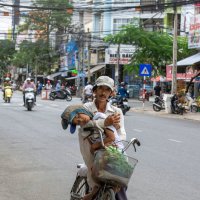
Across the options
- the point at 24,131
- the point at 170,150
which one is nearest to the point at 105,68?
the point at 24,131

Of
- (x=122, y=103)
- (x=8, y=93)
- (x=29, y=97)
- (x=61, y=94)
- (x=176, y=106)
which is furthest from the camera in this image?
(x=61, y=94)

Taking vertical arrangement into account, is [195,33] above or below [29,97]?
above

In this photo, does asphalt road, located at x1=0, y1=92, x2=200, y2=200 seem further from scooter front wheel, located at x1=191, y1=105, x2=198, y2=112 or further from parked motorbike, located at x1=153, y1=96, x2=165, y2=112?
parked motorbike, located at x1=153, y1=96, x2=165, y2=112

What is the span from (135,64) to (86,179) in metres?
37.9

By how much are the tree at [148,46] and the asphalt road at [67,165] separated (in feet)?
83.7

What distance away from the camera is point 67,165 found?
32.8ft

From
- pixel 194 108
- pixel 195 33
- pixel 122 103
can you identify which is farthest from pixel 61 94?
pixel 122 103

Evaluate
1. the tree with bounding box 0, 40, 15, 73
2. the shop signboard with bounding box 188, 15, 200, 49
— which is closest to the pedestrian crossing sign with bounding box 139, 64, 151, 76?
the shop signboard with bounding box 188, 15, 200, 49

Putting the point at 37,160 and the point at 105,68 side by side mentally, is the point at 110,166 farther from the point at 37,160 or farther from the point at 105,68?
the point at 105,68

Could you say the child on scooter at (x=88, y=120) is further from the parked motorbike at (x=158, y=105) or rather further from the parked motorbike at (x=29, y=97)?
the parked motorbike at (x=158, y=105)

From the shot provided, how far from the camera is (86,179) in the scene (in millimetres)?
5738

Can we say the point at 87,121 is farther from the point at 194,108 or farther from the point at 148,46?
the point at 148,46

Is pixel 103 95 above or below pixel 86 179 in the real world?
above

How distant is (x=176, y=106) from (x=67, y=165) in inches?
788
